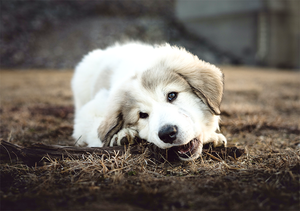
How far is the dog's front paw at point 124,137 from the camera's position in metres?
2.55

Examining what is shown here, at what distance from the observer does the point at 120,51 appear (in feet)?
12.3

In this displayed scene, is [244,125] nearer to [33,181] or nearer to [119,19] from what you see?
[33,181]

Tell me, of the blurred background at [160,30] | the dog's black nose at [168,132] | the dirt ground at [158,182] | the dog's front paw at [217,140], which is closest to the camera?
the dirt ground at [158,182]

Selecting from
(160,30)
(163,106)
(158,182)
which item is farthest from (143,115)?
(160,30)

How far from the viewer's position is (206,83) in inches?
102

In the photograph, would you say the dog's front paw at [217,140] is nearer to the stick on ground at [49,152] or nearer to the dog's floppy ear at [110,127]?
the stick on ground at [49,152]

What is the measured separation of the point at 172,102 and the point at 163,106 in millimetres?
128

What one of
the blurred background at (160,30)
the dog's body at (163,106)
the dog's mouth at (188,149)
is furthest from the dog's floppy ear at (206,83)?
the blurred background at (160,30)

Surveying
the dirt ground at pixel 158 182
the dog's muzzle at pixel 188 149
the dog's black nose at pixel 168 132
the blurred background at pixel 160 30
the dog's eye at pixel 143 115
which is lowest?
the dirt ground at pixel 158 182

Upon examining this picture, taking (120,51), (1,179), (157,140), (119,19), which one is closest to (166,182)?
(157,140)

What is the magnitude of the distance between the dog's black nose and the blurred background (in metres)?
13.3

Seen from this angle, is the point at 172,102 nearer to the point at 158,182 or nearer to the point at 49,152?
the point at 158,182

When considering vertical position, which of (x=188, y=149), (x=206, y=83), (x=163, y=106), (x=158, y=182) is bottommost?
(x=158, y=182)

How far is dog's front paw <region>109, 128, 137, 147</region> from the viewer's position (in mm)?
2546
